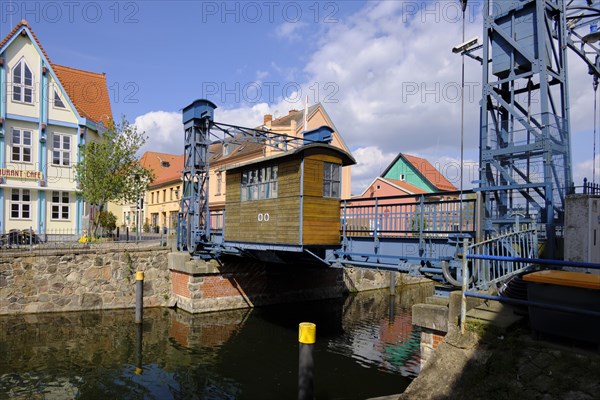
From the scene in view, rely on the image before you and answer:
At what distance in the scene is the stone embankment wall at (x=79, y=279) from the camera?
50.2 feet

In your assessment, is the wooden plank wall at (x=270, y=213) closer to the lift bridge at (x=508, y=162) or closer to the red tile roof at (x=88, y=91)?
the lift bridge at (x=508, y=162)

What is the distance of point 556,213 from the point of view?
38.5 feet

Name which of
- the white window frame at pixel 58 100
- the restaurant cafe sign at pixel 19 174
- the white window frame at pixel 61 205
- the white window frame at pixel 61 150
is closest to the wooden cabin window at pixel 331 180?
the restaurant cafe sign at pixel 19 174

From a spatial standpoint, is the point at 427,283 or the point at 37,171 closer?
the point at 37,171

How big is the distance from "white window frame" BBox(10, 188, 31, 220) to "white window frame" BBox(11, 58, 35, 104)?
5163mm

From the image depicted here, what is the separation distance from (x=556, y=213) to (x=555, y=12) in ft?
20.2

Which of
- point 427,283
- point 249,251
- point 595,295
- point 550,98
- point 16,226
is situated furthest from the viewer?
point 427,283

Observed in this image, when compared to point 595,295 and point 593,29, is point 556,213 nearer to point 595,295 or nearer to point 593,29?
point 593,29

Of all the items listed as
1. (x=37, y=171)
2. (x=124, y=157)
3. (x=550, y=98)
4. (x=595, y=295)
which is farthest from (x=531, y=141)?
(x=37, y=171)

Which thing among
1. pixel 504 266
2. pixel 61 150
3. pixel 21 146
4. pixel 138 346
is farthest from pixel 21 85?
pixel 504 266

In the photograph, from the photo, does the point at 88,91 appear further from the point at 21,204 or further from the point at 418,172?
the point at 418,172

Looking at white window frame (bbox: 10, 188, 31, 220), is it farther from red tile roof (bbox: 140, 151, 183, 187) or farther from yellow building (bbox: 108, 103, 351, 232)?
red tile roof (bbox: 140, 151, 183, 187)

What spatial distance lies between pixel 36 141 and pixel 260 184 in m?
17.9

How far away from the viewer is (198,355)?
11812 millimetres
